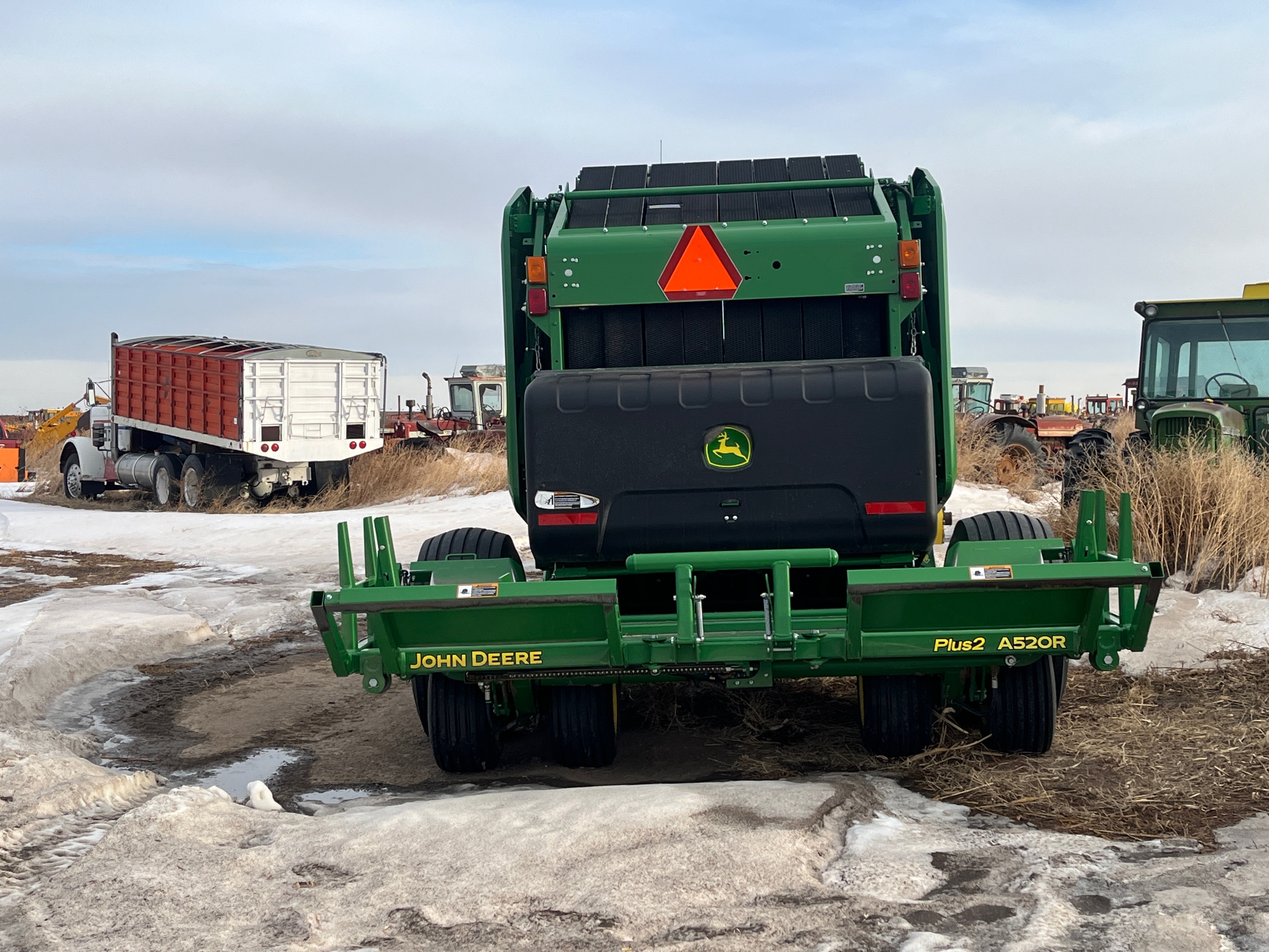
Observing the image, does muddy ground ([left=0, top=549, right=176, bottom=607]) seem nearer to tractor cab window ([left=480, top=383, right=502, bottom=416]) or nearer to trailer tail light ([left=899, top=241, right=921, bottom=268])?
trailer tail light ([left=899, top=241, right=921, bottom=268])

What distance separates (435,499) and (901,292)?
15.9m

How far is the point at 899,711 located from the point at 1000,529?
98cm

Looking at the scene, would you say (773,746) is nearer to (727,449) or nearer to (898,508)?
(898,508)

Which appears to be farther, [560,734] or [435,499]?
[435,499]

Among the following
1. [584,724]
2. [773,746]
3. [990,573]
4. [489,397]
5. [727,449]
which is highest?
[489,397]

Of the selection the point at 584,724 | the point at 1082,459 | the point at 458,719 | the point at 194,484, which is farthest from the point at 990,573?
the point at 194,484

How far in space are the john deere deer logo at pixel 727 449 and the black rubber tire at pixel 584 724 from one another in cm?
110

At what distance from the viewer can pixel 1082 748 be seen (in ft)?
18.2

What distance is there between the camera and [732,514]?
17.1ft

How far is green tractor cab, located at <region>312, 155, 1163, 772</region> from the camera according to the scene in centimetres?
480

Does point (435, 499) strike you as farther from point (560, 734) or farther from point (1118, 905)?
point (1118, 905)

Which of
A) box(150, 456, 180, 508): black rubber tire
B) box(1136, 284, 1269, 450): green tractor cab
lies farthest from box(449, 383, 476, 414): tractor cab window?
box(1136, 284, 1269, 450): green tractor cab

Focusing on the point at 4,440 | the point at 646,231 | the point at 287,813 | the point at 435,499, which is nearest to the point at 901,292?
the point at 646,231

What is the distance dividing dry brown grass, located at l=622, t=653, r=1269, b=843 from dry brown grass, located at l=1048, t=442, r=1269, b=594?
186cm
